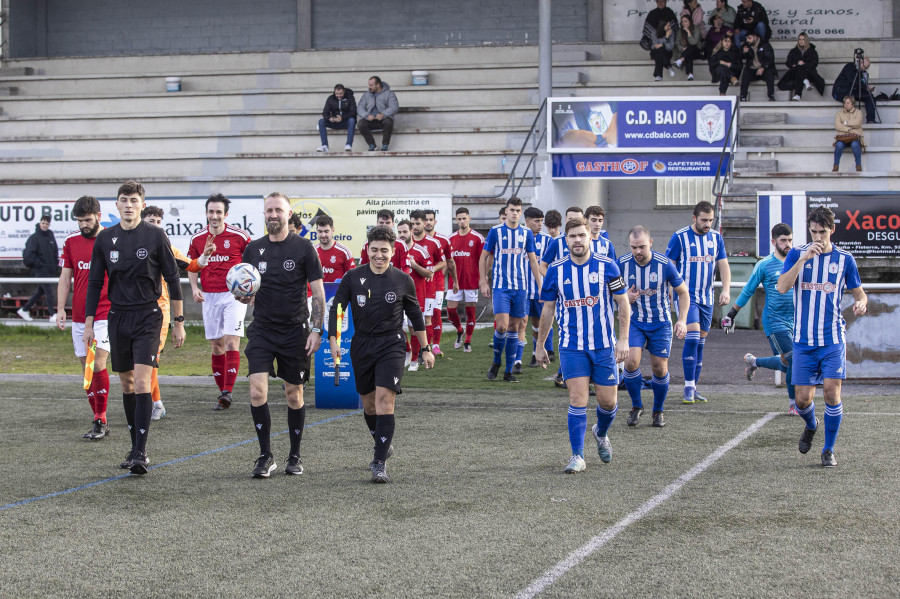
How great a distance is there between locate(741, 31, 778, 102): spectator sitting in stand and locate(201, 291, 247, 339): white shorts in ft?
47.9

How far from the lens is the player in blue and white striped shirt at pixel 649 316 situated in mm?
9539

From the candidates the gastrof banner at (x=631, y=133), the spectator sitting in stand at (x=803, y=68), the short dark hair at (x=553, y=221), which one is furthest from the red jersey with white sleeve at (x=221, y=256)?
the spectator sitting in stand at (x=803, y=68)

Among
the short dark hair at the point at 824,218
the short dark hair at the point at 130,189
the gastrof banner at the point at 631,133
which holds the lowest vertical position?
the short dark hair at the point at 824,218

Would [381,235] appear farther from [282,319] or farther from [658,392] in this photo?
[658,392]

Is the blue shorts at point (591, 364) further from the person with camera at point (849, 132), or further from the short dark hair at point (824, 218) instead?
the person with camera at point (849, 132)

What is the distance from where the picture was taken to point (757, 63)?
2253 cm

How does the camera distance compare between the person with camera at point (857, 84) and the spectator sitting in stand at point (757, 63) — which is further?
the spectator sitting in stand at point (757, 63)

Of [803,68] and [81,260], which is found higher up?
[803,68]

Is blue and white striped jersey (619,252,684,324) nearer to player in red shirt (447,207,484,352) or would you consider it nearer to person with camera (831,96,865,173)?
player in red shirt (447,207,484,352)

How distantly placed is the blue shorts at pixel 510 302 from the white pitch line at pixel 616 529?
4774 millimetres

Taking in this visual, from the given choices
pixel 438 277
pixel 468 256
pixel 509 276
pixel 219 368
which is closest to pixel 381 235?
pixel 219 368

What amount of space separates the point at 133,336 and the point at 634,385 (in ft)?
14.7

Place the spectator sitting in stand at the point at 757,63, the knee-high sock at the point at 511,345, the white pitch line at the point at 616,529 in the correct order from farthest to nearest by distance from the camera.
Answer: the spectator sitting in stand at the point at 757,63 < the knee-high sock at the point at 511,345 < the white pitch line at the point at 616,529

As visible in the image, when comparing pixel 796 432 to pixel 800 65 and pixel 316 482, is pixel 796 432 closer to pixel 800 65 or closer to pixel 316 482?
pixel 316 482
